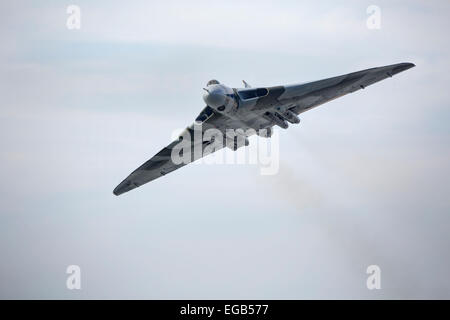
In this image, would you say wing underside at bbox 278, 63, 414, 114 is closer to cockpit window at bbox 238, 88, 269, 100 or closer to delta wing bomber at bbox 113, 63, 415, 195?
delta wing bomber at bbox 113, 63, 415, 195

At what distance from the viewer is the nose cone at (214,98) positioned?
49.5 m

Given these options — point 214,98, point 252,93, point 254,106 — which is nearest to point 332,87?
point 254,106

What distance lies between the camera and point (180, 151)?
2404 inches

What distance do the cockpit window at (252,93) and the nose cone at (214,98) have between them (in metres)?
2.13

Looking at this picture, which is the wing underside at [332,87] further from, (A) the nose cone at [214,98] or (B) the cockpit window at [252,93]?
(A) the nose cone at [214,98]

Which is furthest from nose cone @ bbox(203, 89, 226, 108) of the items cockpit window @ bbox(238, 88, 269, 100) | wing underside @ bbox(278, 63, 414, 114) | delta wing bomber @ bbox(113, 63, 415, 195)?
wing underside @ bbox(278, 63, 414, 114)

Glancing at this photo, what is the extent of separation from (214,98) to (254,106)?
14.6ft

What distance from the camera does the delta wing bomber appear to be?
5119 centimetres

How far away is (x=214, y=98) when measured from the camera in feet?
163

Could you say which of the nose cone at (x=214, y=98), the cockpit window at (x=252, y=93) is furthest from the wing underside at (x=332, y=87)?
the nose cone at (x=214, y=98)

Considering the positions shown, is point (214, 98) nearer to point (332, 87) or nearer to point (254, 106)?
point (254, 106)
